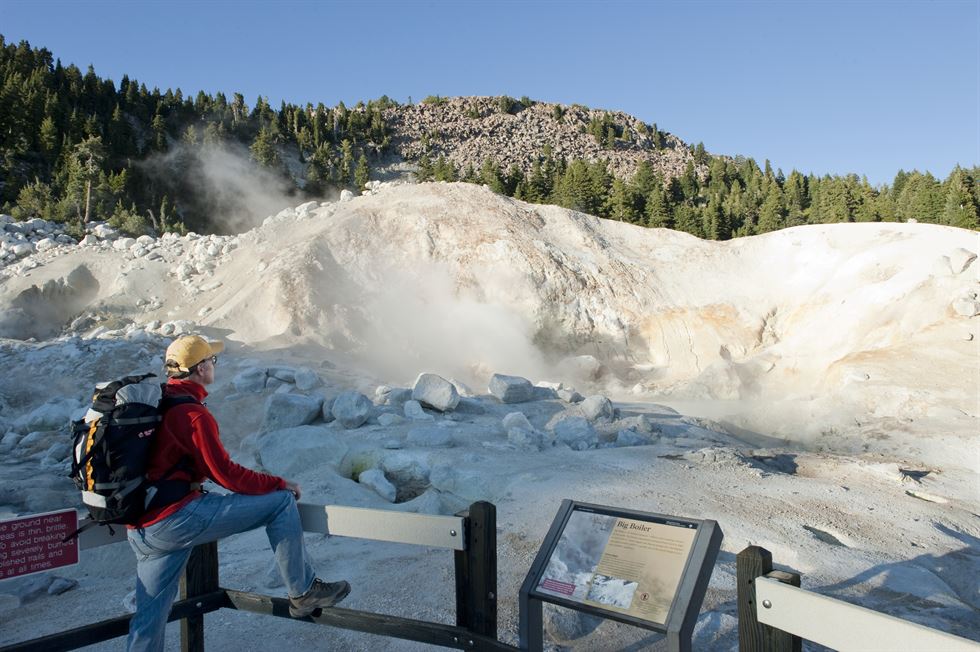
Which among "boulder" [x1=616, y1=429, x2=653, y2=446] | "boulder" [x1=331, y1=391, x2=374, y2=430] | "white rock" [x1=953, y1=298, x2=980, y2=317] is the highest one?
"white rock" [x1=953, y1=298, x2=980, y2=317]

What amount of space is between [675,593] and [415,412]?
8.46 meters

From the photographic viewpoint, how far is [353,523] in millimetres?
3117

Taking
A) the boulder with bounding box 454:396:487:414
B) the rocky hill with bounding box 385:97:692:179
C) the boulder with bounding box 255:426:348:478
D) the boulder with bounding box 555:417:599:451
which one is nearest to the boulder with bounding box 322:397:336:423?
the boulder with bounding box 255:426:348:478

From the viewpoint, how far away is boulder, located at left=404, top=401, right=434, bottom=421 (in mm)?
10594

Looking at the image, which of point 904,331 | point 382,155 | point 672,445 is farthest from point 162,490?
point 382,155

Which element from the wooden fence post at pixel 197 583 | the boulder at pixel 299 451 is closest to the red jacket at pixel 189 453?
the wooden fence post at pixel 197 583

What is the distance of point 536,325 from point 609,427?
12.3m

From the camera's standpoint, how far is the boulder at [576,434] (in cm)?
1015

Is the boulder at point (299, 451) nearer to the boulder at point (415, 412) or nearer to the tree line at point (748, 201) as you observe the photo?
the boulder at point (415, 412)

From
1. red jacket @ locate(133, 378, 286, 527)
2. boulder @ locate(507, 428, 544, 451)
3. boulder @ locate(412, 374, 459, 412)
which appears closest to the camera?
red jacket @ locate(133, 378, 286, 527)

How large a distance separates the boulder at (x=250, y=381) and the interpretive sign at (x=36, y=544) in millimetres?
9531

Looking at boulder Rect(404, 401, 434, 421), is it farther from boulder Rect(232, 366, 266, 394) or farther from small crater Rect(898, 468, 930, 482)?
small crater Rect(898, 468, 930, 482)

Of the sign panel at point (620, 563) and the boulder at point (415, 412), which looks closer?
the sign panel at point (620, 563)

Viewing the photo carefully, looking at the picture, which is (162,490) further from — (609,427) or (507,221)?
(507,221)
